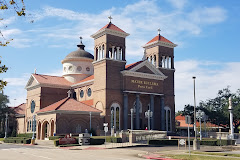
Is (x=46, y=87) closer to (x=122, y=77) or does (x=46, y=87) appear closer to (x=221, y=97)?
(x=122, y=77)

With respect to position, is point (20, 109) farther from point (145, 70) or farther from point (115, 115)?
point (145, 70)

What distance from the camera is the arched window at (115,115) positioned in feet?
180

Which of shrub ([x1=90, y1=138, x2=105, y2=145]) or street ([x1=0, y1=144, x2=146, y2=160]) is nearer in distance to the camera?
street ([x1=0, y1=144, x2=146, y2=160])

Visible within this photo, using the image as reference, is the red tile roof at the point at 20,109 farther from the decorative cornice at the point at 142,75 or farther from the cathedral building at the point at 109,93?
the decorative cornice at the point at 142,75

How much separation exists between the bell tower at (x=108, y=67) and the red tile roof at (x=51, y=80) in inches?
465

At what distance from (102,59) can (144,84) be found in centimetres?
935

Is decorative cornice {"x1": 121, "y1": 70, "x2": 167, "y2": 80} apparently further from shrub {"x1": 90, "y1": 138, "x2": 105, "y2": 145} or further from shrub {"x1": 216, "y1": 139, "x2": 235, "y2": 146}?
shrub {"x1": 216, "y1": 139, "x2": 235, "y2": 146}

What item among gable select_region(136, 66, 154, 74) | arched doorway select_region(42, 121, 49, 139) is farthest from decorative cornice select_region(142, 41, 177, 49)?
arched doorway select_region(42, 121, 49, 139)

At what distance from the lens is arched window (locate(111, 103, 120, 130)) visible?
180 feet

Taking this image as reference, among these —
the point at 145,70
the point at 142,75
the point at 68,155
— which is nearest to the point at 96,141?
the point at 68,155

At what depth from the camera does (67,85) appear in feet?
220

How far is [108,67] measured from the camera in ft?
183

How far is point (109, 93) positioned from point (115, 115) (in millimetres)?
4022

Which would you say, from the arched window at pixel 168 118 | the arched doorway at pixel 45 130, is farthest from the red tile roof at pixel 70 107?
the arched window at pixel 168 118
